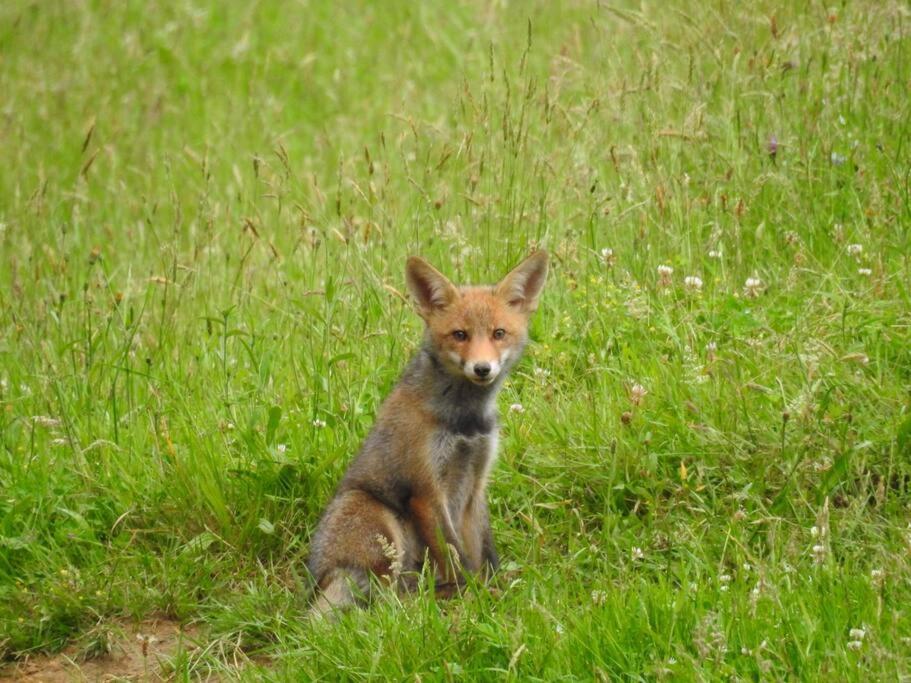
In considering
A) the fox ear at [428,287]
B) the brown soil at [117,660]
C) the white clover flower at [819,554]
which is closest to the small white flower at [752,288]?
the fox ear at [428,287]

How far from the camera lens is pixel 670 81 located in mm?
7121

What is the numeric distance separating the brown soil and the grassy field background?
0.07 meters

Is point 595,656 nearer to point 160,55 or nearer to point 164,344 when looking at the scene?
point 164,344

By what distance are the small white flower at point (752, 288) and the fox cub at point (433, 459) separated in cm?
123

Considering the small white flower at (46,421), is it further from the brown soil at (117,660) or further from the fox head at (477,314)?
the fox head at (477,314)

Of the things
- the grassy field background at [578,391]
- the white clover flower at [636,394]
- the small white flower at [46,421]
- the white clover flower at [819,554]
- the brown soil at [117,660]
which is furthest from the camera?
the small white flower at [46,421]

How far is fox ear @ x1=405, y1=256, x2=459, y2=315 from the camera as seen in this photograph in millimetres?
5289

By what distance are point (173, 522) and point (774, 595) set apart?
9.26ft

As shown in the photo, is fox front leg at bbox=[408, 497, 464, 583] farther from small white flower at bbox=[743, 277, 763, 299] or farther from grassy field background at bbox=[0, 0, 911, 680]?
small white flower at bbox=[743, 277, 763, 299]

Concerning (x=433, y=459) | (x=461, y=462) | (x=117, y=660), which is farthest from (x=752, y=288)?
(x=117, y=660)

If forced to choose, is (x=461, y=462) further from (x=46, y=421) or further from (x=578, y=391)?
(x=46, y=421)

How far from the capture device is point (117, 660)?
Result: 16.1 ft

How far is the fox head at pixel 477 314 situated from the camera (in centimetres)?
512

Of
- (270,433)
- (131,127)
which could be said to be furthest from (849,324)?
(131,127)
